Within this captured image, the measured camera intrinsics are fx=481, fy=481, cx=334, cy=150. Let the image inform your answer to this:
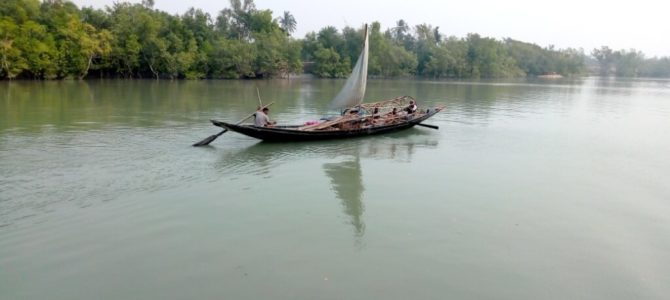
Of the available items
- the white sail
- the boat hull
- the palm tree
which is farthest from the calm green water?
the palm tree

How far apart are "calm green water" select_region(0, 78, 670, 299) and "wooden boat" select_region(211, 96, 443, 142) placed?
414mm

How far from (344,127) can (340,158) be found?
103 inches

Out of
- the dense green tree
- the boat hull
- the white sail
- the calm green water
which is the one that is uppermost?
the dense green tree

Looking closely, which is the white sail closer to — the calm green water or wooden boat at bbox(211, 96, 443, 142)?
wooden boat at bbox(211, 96, 443, 142)

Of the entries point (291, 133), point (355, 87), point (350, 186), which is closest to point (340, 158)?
point (291, 133)

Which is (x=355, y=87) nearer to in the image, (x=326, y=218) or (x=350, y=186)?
(x=350, y=186)

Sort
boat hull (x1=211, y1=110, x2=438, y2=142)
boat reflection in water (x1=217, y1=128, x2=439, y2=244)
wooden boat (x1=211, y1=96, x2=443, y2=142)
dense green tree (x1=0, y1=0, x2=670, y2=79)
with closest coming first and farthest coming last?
boat reflection in water (x1=217, y1=128, x2=439, y2=244) → boat hull (x1=211, y1=110, x2=438, y2=142) → wooden boat (x1=211, y1=96, x2=443, y2=142) → dense green tree (x1=0, y1=0, x2=670, y2=79)

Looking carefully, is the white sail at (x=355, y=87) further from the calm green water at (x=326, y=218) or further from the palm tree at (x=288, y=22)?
the palm tree at (x=288, y=22)

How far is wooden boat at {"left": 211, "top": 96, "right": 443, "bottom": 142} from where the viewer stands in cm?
1395

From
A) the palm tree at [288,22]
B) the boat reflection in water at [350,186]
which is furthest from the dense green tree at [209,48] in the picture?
the boat reflection in water at [350,186]

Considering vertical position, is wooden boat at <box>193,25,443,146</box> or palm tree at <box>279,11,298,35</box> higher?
palm tree at <box>279,11,298,35</box>

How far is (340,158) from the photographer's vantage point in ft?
43.8

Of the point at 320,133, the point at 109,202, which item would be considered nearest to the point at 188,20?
the point at 320,133

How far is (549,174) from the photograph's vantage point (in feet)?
40.3
